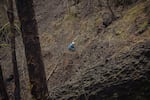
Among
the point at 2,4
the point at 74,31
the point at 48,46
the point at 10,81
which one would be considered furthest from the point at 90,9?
the point at 10,81

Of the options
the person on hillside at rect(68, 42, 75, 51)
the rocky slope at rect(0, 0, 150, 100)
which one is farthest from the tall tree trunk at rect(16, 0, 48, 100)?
the person on hillside at rect(68, 42, 75, 51)

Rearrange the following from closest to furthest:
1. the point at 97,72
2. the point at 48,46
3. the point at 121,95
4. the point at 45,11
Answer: the point at 121,95, the point at 97,72, the point at 48,46, the point at 45,11

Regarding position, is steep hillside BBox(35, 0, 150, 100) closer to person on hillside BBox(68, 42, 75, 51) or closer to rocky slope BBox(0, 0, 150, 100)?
rocky slope BBox(0, 0, 150, 100)

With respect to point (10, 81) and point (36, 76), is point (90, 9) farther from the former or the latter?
point (36, 76)

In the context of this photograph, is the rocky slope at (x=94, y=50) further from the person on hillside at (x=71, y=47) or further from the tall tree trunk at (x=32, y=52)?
the tall tree trunk at (x=32, y=52)

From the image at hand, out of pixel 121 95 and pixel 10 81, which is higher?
pixel 121 95

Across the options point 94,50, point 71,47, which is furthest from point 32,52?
point 71,47

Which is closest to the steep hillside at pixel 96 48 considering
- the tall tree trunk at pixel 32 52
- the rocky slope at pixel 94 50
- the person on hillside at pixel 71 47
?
the rocky slope at pixel 94 50
